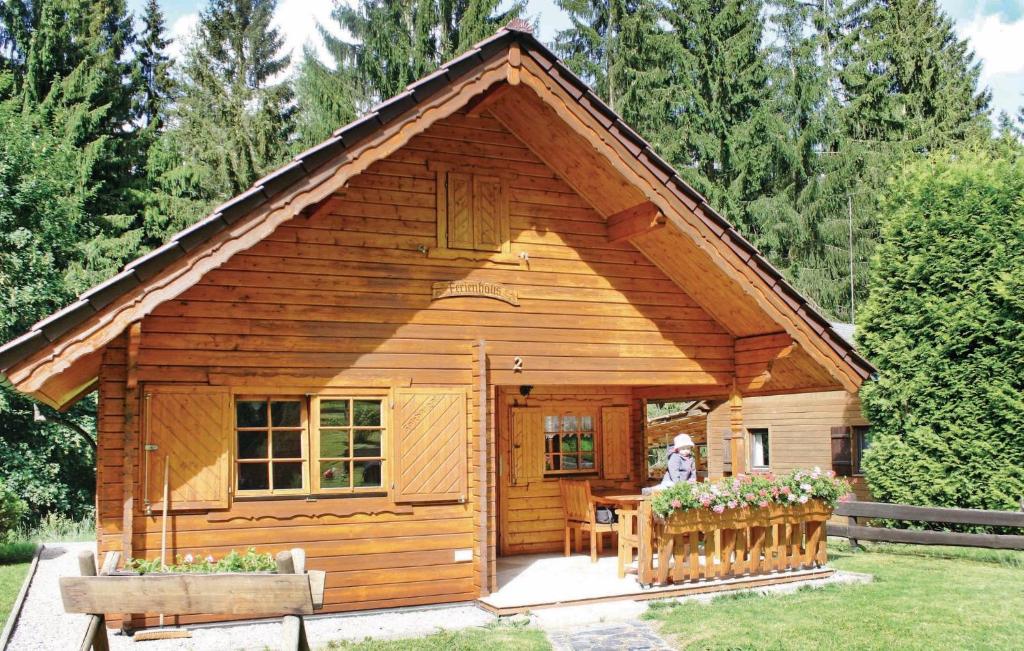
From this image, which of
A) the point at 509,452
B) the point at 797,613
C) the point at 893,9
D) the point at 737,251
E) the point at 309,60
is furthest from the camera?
the point at 893,9

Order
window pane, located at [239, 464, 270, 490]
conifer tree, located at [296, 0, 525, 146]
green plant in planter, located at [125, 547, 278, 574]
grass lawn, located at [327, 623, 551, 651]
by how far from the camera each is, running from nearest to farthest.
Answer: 1. green plant in planter, located at [125, 547, 278, 574]
2. grass lawn, located at [327, 623, 551, 651]
3. window pane, located at [239, 464, 270, 490]
4. conifer tree, located at [296, 0, 525, 146]

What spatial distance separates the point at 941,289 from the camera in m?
14.6

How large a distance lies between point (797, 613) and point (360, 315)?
542 cm

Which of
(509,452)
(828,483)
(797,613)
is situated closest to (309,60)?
(509,452)

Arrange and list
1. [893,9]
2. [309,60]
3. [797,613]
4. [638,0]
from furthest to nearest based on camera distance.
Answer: [893,9] → [638,0] → [309,60] → [797,613]

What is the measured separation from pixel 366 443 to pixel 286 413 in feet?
2.92

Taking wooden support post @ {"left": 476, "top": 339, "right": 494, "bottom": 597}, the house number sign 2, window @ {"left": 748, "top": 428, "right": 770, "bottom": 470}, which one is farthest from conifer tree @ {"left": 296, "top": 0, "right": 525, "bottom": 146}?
wooden support post @ {"left": 476, "top": 339, "right": 494, "bottom": 597}

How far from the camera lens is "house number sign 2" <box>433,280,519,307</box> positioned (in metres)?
10.1

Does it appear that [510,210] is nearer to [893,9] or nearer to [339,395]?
[339,395]

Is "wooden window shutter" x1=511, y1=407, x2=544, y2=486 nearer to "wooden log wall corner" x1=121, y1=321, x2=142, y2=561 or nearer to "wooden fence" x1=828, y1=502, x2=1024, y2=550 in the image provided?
"wooden fence" x1=828, y1=502, x2=1024, y2=550

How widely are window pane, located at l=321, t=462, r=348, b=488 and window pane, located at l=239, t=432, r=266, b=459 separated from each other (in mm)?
635

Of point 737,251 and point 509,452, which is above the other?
point 737,251

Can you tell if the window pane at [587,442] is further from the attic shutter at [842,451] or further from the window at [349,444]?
the attic shutter at [842,451]

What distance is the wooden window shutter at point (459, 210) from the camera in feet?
33.4
